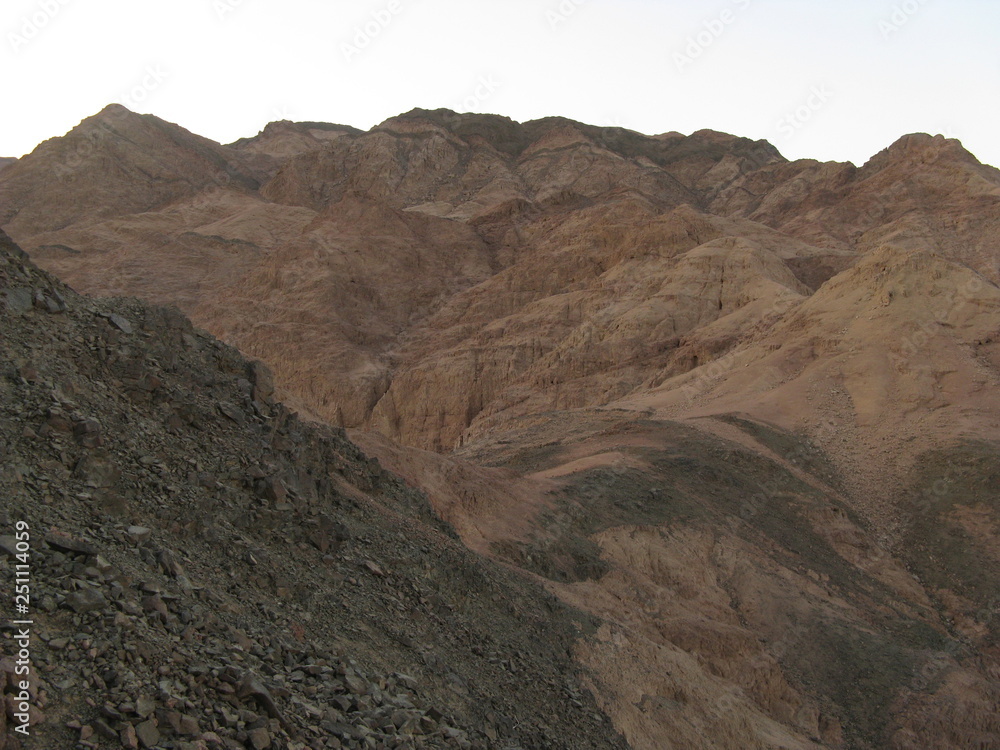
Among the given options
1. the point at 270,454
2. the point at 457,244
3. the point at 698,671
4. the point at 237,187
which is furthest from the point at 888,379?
the point at 237,187

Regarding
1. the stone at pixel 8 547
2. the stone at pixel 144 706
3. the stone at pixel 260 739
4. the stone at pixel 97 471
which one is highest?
the stone at pixel 97 471

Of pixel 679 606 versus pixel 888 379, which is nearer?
pixel 679 606

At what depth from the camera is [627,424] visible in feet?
77.9

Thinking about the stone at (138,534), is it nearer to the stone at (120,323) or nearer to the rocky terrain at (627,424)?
the rocky terrain at (627,424)

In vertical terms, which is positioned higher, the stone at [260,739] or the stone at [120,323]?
the stone at [120,323]

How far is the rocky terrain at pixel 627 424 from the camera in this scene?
10562 mm

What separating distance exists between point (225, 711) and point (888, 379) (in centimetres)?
2383

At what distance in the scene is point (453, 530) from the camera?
13.4m

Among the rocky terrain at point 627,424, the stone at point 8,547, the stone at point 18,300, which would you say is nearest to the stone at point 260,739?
the rocky terrain at point 627,424

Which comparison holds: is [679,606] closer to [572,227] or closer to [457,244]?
[572,227]

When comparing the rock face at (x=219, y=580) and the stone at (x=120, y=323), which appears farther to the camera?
the stone at (x=120, y=323)

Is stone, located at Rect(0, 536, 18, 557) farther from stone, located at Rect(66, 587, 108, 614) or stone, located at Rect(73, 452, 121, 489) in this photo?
stone, located at Rect(73, 452, 121, 489)
